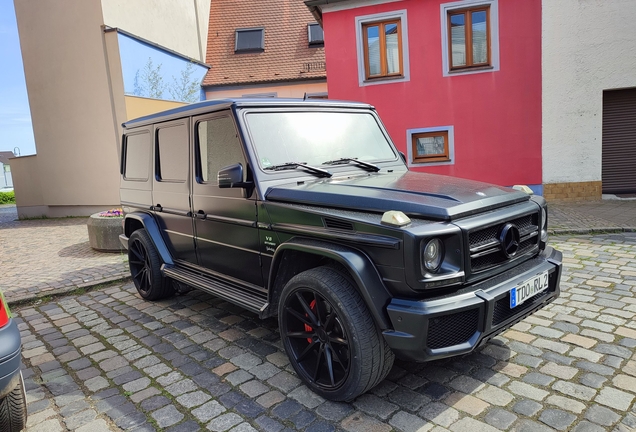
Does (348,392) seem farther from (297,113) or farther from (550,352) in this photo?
(297,113)

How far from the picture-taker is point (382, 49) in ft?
38.1

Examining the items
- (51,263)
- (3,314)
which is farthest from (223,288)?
(51,263)

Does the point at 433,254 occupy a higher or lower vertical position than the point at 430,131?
lower

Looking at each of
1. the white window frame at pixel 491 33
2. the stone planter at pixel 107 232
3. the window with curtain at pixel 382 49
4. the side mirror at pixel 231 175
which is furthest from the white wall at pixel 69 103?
the side mirror at pixel 231 175

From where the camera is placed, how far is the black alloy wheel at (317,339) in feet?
9.18

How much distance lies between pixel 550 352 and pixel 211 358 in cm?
256

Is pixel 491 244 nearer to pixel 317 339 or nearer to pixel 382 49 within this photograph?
pixel 317 339

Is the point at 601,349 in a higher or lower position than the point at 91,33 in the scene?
lower

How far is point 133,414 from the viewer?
9.41 ft

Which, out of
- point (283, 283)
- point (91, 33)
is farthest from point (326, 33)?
point (283, 283)

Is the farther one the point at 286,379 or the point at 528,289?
the point at 286,379

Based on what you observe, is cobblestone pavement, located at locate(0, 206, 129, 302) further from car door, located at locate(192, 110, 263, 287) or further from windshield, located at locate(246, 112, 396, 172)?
windshield, located at locate(246, 112, 396, 172)

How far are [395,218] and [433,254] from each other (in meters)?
0.29

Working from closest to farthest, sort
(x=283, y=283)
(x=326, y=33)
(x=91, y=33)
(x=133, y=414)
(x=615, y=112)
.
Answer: (x=133, y=414) < (x=283, y=283) < (x=615, y=112) < (x=326, y=33) < (x=91, y=33)
